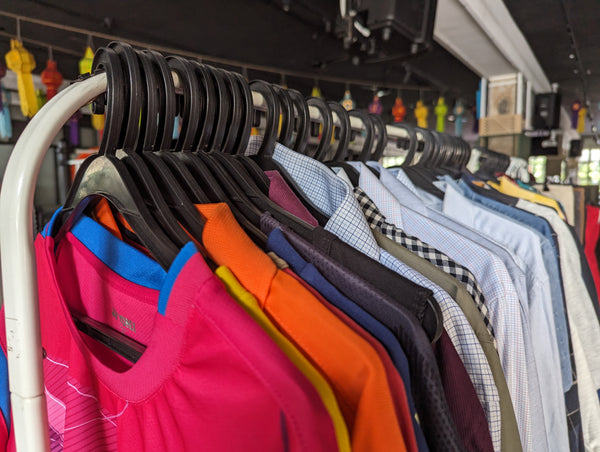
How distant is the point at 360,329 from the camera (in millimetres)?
384

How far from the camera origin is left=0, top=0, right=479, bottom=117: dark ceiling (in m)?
3.38

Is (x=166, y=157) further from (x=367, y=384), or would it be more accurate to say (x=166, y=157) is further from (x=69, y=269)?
(x=367, y=384)

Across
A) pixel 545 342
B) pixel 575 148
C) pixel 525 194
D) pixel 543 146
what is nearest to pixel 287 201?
pixel 545 342

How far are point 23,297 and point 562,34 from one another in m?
5.40

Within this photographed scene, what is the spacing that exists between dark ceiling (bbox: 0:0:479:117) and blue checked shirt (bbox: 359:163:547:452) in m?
1.87

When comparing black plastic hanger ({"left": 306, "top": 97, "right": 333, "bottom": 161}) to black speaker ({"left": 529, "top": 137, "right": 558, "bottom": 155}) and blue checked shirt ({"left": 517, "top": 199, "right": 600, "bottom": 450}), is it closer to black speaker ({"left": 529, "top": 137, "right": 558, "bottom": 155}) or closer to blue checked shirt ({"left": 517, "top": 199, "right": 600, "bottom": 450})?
blue checked shirt ({"left": 517, "top": 199, "right": 600, "bottom": 450})

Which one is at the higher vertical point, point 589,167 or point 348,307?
point 589,167

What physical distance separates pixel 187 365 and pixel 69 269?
0.30 m

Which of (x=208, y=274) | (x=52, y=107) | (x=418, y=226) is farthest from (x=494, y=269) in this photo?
(x=52, y=107)

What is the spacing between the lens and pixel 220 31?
3984mm

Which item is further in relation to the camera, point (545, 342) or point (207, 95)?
point (545, 342)

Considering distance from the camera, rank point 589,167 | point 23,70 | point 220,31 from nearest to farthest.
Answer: point 23,70 < point 220,31 < point 589,167

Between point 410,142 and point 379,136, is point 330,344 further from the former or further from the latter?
point 410,142

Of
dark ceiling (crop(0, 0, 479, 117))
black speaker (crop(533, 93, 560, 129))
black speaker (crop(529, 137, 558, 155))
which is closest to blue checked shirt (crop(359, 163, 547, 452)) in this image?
dark ceiling (crop(0, 0, 479, 117))
